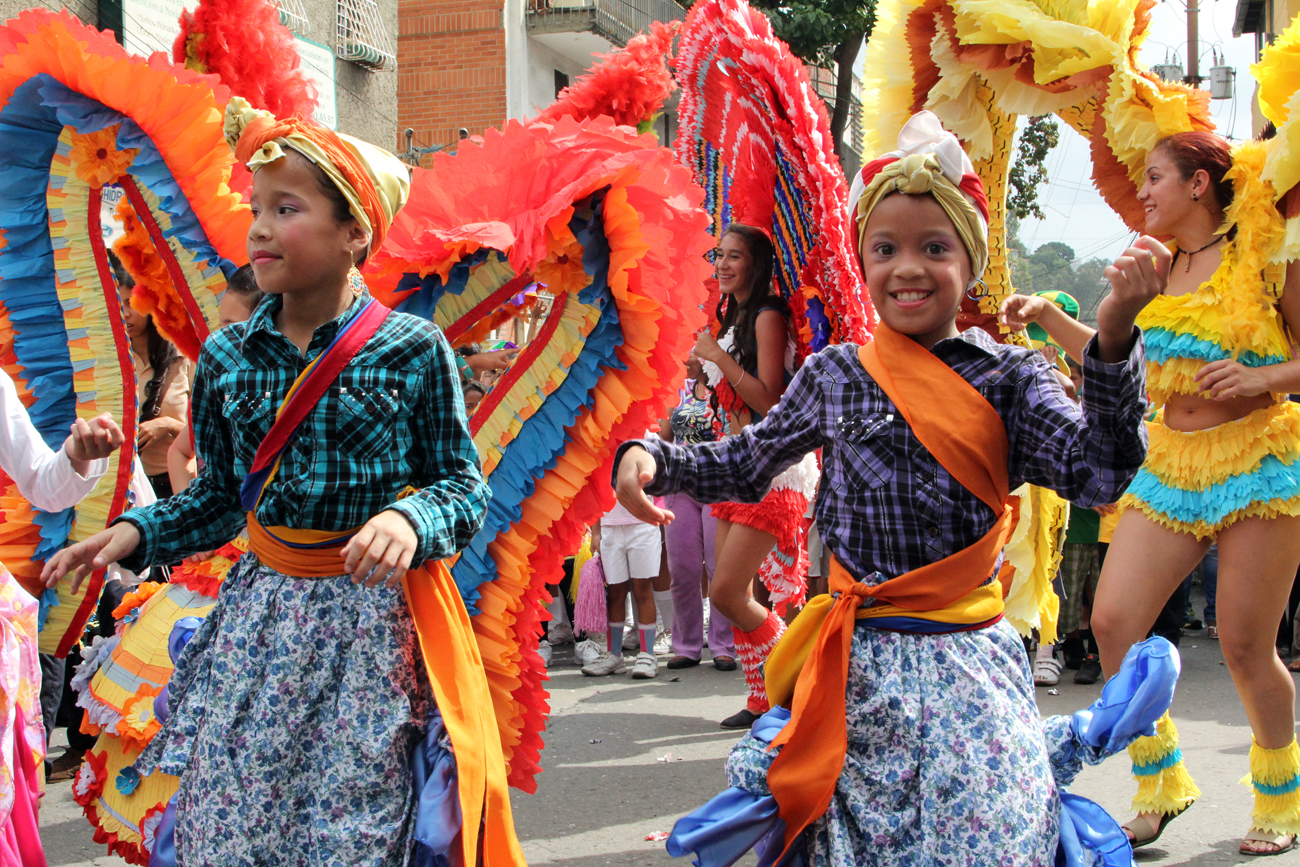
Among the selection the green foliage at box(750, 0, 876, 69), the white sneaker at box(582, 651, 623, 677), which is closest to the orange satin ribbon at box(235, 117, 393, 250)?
the white sneaker at box(582, 651, 623, 677)

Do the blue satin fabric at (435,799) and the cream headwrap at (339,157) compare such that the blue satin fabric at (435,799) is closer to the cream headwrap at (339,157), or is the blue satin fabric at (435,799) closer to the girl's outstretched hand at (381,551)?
the girl's outstretched hand at (381,551)

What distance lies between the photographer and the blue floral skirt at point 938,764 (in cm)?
184

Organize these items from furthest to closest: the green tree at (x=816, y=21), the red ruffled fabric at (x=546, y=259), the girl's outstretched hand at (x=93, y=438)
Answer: the green tree at (x=816, y=21) → the red ruffled fabric at (x=546, y=259) → the girl's outstretched hand at (x=93, y=438)

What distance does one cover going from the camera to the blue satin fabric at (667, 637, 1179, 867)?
6.19 feet

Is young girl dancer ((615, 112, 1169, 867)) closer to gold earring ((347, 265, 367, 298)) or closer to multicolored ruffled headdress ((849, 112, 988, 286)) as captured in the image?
multicolored ruffled headdress ((849, 112, 988, 286))

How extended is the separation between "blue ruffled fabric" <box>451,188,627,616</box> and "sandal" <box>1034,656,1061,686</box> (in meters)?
3.99

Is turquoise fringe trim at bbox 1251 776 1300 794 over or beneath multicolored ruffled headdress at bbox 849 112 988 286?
beneath

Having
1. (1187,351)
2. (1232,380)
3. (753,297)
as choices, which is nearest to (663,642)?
(753,297)

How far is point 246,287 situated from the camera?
3025 millimetres

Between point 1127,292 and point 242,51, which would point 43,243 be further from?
point 1127,292

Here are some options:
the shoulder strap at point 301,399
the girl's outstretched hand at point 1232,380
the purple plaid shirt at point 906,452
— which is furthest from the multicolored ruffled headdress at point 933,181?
the girl's outstretched hand at point 1232,380

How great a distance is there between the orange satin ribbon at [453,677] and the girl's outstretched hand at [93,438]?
14.5 inches

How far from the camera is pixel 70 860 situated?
11.2 ft

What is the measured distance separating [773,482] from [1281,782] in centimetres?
175
